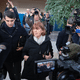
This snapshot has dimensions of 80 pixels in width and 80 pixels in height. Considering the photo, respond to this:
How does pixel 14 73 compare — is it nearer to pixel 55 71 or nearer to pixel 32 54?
pixel 32 54

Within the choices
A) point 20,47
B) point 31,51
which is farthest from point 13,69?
point 31,51

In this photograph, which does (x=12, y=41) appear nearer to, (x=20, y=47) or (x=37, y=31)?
(x=20, y=47)

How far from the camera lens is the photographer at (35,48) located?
1.90 m

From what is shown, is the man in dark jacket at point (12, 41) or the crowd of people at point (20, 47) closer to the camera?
the crowd of people at point (20, 47)

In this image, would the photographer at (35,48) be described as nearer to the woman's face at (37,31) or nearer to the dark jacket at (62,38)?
the woman's face at (37,31)

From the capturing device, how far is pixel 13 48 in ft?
7.39

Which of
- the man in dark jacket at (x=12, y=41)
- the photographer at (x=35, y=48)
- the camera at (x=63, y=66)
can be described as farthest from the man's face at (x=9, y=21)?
the camera at (x=63, y=66)

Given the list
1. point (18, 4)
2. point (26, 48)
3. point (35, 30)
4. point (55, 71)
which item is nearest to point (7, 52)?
point (26, 48)

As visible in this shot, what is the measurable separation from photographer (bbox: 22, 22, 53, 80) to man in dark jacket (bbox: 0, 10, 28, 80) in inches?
14.8

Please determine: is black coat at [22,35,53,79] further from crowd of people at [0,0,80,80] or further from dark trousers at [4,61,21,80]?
dark trousers at [4,61,21,80]

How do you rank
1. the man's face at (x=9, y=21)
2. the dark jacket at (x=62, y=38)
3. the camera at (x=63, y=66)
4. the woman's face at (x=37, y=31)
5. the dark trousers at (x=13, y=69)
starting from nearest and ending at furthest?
1. the camera at (x=63, y=66)
2. the woman's face at (x=37, y=31)
3. the man's face at (x=9, y=21)
4. the dark trousers at (x=13, y=69)
5. the dark jacket at (x=62, y=38)

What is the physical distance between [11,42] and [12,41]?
0.03 meters

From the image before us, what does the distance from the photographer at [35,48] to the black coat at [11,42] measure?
0.38 metres

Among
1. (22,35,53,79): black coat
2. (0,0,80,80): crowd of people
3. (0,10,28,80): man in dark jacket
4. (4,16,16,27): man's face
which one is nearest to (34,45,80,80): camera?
(0,0,80,80): crowd of people
